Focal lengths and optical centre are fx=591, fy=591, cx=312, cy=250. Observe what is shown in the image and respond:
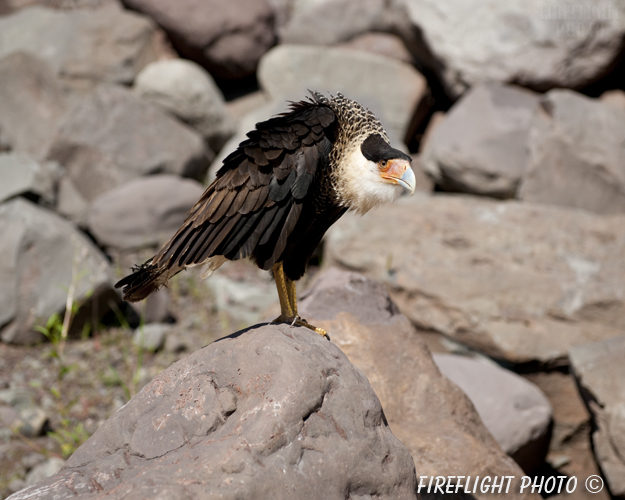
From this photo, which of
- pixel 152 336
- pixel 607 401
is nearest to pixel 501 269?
pixel 607 401

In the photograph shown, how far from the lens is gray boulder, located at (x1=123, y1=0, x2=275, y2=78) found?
7824 millimetres

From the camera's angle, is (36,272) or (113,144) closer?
(36,272)

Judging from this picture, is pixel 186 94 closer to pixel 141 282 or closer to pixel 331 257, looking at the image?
pixel 331 257

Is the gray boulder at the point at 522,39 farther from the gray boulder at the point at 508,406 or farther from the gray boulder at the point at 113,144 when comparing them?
the gray boulder at the point at 508,406

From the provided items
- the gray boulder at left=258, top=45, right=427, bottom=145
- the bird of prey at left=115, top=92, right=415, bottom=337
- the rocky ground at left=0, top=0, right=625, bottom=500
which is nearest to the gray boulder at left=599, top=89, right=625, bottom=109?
the rocky ground at left=0, top=0, right=625, bottom=500

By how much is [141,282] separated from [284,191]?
0.79 m

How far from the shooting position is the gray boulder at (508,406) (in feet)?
13.8

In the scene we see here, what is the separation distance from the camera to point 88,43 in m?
7.63

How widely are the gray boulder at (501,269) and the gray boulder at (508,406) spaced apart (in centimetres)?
45

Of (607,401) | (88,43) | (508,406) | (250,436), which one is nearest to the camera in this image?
(250,436)

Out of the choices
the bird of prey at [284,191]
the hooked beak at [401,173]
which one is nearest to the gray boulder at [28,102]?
the bird of prey at [284,191]

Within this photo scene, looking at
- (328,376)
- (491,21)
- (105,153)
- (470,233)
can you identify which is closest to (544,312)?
(470,233)

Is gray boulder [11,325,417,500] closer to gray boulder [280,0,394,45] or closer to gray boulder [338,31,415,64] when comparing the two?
gray boulder [338,31,415,64]

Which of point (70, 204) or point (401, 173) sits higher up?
point (401, 173)
